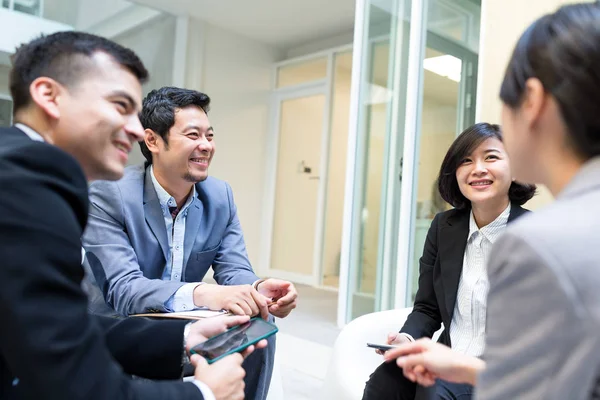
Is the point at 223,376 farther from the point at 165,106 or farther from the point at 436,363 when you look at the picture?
the point at 165,106

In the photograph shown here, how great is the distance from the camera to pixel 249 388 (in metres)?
1.33

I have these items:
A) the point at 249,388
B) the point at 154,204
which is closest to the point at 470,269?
the point at 249,388

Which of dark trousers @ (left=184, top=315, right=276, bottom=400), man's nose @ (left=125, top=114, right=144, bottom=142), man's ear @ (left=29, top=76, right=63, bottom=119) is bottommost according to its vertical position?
dark trousers @ (left=184, top=315, right=276, bottom=400)

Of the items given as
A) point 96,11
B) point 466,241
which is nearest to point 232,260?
point 466,241

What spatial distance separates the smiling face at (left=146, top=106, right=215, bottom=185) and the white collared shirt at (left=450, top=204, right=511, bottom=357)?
2.89 feet

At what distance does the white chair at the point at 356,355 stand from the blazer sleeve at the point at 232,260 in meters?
0.37

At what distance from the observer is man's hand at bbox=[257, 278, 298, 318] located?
1.39 meters

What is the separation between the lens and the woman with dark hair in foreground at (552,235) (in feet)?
1.46

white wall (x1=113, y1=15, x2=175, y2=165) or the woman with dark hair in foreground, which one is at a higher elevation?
white wall (x1=113, y1=15, x2=175, y2=165)

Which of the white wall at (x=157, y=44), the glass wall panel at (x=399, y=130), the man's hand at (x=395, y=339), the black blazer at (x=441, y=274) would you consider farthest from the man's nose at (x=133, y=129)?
the white wall at (x=157, y=44)

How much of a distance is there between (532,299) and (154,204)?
126 centimetres

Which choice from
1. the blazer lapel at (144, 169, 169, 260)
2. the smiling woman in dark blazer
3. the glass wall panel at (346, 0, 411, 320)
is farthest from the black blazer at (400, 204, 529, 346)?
the glass wall panel at (346, 0, 411, 320)

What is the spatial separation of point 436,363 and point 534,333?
0.32m

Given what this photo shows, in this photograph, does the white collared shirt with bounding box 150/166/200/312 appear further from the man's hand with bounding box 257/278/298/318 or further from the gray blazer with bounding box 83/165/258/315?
the man's hand with bounding box 257/278/298/318
